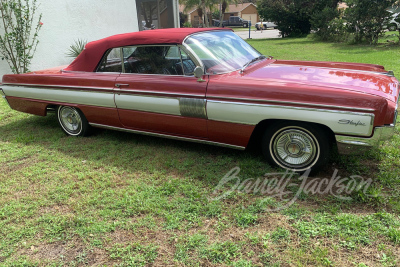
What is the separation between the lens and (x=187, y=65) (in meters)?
3.72

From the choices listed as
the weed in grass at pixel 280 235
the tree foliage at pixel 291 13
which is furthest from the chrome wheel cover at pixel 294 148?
the tree foliage at pixel 291 13

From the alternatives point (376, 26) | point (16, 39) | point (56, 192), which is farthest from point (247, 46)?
point (376, 26)

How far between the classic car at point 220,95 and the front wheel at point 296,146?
10 mm

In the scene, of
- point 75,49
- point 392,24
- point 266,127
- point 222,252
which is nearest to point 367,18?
point 392,24

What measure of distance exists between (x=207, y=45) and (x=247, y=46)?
0.86m

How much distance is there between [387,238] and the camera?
7.88 ft

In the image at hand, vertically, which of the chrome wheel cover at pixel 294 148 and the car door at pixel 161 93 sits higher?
the car door at pixel 161 93

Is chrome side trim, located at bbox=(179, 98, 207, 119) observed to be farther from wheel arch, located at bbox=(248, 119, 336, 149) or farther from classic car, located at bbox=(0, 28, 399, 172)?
wheel arch, located at bbox=(248, 119, 336, 149)

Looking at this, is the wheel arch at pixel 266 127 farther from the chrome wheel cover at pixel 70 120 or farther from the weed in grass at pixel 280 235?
the chrome wheel cover at pixel 70 120

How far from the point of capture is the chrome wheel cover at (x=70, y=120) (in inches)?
189

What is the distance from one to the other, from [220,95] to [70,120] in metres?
2.75

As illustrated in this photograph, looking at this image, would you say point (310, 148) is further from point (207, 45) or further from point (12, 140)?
point (12, 140)

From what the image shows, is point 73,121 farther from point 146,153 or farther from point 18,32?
point 18,32

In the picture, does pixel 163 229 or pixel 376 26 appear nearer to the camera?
pixel 163 229
